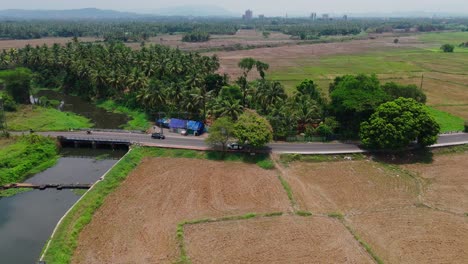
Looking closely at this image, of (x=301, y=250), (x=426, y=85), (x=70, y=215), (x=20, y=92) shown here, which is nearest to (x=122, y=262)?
(x=70, y=215)

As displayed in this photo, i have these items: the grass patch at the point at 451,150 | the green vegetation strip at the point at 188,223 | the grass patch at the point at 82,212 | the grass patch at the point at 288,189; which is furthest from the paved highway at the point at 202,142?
the green vegetation strip at the point at 188,223

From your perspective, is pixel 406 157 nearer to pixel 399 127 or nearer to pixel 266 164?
pixel 399 127

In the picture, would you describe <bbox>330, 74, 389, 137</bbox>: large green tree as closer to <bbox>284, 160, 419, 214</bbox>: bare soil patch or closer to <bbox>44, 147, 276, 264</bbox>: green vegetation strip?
<bbox>284, 160, 419, 214</bbox>: bare soil patch

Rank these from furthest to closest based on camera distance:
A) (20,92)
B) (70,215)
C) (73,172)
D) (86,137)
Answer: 1. (20,92)
2. (86,137)
3. (73,172)
4. (70,215)

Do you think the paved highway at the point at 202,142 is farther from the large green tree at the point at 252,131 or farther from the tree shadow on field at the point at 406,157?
the large green tree at the point at 252,131

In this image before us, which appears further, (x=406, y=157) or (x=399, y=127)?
(x=406, y=157)

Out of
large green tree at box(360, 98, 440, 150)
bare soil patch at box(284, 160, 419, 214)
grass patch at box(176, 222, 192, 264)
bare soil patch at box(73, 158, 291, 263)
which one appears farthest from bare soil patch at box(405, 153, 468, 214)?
grass patch at box(176, 222, 192, 264)

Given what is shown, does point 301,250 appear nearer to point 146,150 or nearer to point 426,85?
point 146,150

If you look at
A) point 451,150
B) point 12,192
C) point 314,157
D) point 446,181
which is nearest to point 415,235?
point 446,181
